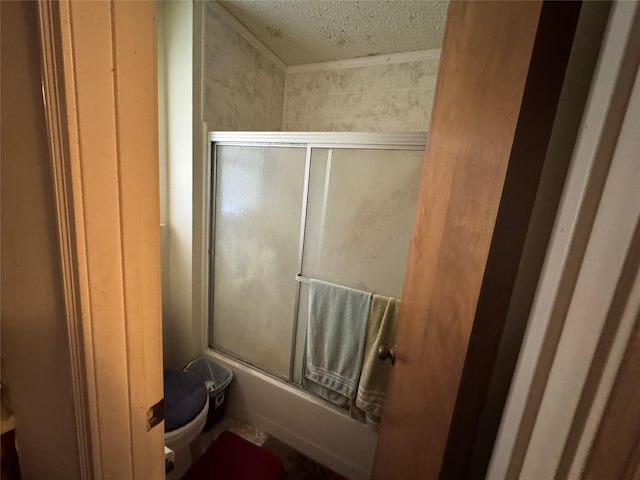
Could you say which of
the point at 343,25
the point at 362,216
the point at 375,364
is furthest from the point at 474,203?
the point at 343,25

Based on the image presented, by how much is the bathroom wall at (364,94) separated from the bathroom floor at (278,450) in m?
2.05

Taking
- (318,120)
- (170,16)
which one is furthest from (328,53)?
(170,16)

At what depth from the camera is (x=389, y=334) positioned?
121 cm

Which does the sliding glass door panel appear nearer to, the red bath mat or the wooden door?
the wooden door

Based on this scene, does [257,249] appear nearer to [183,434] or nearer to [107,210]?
[183,434]

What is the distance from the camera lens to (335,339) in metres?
1.35

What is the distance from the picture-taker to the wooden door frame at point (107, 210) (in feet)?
1.04

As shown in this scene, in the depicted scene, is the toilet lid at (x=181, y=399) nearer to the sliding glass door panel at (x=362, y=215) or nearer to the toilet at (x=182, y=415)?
the toilet at (x=182, y=415)

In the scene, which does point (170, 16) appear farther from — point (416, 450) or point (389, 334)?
point (416, 450)


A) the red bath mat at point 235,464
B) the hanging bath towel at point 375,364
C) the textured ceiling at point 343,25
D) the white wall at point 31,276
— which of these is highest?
the textured ceiling at point 343,25

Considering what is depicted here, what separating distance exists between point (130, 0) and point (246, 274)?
1.39 meters

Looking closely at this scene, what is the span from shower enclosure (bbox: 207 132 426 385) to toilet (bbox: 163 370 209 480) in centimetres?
35

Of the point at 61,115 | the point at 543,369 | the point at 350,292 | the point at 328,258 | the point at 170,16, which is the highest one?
the point at 170,16

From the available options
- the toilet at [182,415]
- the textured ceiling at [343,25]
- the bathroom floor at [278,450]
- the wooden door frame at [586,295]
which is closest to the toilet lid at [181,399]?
the toilet at [182,415]
